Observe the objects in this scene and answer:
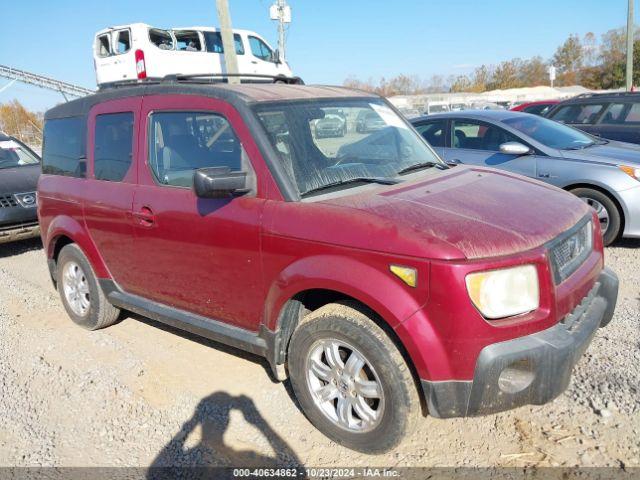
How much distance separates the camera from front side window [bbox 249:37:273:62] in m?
18.6

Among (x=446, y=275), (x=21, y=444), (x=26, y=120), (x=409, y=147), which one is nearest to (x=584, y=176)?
(x=409, y=147)

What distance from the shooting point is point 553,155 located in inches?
247

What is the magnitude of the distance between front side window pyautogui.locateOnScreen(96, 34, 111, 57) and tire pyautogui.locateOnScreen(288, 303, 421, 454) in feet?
56.6

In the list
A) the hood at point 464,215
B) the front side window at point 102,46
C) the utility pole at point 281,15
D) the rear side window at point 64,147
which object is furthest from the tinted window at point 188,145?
the utility pole at point 281,15

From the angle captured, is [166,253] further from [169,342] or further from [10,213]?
[10,213]

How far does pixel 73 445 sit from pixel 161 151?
192 cm

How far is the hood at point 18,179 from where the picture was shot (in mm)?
7426

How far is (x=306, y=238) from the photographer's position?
2.77 meters

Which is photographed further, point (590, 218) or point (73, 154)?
point (73, 154)

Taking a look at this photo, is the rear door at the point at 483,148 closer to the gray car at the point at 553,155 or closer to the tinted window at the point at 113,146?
the gray car at the point at 553,155

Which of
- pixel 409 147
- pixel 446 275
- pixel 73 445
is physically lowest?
pixel 73 445

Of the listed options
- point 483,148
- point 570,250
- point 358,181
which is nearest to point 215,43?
point 483,148

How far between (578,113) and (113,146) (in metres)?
8.16

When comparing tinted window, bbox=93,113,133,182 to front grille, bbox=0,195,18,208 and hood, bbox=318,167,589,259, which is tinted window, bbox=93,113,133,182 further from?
front grille, bbox=0,195,18,208
